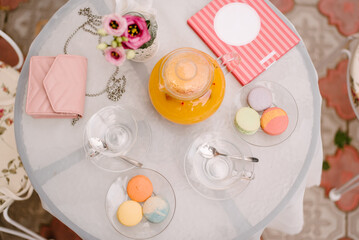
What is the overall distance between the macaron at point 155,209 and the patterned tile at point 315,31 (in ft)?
4.47

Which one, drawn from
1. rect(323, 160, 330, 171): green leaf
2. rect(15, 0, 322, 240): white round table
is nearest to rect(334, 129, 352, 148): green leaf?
rect(323, 160, 330, 171): green leaf

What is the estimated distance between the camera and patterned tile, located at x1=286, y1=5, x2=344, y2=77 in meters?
1.83

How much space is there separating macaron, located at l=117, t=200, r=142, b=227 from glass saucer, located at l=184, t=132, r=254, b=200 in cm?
17

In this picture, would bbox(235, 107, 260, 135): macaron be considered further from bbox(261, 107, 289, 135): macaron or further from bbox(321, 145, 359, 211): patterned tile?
bbox(321, 145, 359, 211): patterned tile

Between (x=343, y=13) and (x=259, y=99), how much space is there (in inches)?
50.8

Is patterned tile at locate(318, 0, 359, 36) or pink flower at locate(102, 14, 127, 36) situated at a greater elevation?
pink flower at locate(102, 14, 127, 36)

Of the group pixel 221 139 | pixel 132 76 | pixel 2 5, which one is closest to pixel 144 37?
pixel 132 76

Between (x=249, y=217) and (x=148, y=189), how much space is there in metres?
0.30

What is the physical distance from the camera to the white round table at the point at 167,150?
0.91 m

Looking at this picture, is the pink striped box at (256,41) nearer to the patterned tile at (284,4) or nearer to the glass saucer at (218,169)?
the glass saucer at (218,169)

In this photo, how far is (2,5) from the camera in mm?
1921

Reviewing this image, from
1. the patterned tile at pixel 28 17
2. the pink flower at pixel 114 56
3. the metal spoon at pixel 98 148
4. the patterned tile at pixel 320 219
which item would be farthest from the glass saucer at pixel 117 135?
→ the patterned tile at pixel 28 17

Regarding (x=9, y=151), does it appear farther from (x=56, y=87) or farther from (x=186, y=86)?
(x=186, y=86)

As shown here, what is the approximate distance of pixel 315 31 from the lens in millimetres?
1851
